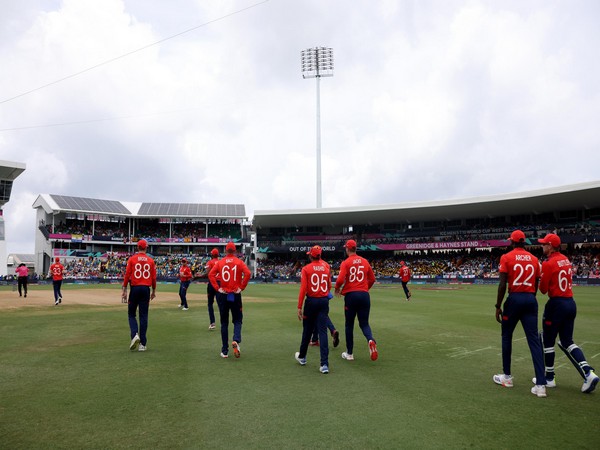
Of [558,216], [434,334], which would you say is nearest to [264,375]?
[434,334]

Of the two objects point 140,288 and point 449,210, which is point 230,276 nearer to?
point 140,288

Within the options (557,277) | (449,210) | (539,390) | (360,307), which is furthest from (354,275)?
(449,210)

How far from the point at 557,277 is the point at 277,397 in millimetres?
4413

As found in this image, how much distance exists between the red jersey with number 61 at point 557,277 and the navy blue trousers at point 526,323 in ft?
1.13

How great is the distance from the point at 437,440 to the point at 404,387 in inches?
77.8

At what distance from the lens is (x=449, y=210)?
2286 inches

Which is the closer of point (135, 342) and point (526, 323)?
point (526, 323)

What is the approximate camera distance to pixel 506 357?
21.1 ft

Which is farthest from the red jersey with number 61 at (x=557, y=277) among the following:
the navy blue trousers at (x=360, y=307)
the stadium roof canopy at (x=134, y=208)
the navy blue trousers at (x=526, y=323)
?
the stadium roof canopy at (x=134, y=208)

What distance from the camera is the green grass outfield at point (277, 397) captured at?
4.37m

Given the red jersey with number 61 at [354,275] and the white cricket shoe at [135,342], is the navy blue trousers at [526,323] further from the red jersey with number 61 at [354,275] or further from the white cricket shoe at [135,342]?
the white cricket shoe at [135,342]

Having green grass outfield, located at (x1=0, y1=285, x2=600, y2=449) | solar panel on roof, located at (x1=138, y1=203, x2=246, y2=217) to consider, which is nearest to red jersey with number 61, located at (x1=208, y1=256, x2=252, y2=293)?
green grass outfield, located at (x1=0, y1=285, x2=600, y2=449)

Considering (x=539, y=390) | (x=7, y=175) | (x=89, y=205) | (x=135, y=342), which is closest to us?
(x=539, y=390)

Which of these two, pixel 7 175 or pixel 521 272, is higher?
pixel 7 175
